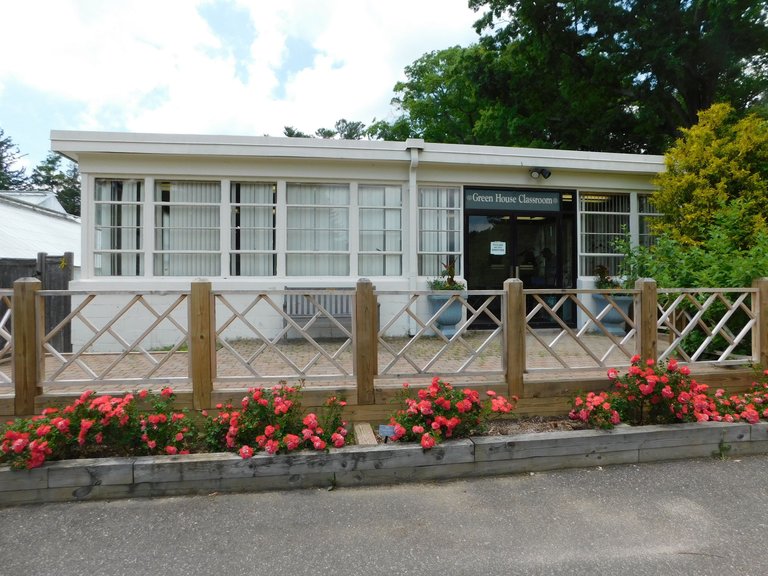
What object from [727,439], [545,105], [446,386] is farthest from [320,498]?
[545,105]

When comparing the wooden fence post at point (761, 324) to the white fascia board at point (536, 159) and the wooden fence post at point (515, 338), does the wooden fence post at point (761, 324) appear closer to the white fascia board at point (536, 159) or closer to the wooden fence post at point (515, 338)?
the wooden fence post at point (515, 338)

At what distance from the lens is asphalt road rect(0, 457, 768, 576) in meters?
2.54

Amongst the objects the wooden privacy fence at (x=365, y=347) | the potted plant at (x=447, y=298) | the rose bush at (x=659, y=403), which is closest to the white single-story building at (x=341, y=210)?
the potted plant at (x=447, y=298)

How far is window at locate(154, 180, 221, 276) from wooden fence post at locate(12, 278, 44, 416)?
4.47 m

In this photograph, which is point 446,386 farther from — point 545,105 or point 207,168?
point 545,105

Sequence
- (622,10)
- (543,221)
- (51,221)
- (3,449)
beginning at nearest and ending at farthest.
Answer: (3,449) < (543,221) < (622,10) < (51,221)

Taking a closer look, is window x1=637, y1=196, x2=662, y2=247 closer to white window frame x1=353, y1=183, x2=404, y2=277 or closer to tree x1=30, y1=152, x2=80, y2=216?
white window frame x1=353, y1=183, x2=404, y2=277

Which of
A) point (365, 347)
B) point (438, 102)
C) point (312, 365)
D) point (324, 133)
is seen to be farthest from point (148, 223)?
point (324, 133)

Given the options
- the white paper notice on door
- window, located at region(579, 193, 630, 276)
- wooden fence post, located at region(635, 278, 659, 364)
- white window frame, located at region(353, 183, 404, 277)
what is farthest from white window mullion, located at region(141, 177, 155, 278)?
window, located at region(579, 193, 630, 276)

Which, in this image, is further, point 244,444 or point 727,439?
point 727,439

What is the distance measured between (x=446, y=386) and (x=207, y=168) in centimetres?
627

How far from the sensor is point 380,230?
29.3 ft

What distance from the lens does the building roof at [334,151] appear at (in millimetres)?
7738

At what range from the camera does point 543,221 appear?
945 centimetres
